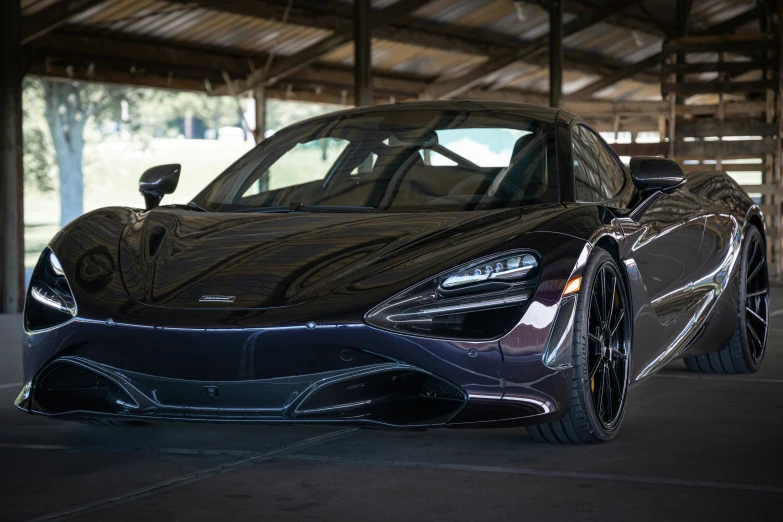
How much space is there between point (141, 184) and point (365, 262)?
1556mm

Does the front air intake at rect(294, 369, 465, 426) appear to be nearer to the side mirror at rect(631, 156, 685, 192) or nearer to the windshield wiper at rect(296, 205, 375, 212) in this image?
the windshield wiper at rect(296, 205, 375, 212)

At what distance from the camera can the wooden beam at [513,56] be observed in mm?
20328

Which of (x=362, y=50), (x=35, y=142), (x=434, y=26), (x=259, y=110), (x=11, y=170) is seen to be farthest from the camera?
(x=35, y=142)

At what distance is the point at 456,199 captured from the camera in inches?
174

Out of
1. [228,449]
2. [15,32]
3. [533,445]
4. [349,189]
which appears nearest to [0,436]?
[228,449]

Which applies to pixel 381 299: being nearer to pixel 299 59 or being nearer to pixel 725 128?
pixel 725 128

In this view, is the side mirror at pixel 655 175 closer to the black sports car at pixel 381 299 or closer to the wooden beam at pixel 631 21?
the black sports car at pixel 381 299

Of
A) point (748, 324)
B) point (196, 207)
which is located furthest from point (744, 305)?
point (196, 207)

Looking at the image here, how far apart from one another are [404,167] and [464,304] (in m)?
1.25

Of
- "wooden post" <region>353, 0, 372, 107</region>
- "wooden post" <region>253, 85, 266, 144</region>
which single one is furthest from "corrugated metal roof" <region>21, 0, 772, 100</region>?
"wooden post" <region>353, 0, 372, 107</region>

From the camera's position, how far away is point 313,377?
3.52 meters

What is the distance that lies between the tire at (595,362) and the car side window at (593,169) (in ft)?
1.43

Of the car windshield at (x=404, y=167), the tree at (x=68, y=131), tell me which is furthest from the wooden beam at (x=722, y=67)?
the tree at (x=68, y=131)

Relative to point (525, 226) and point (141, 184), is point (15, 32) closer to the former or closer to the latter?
point (141, 184)
